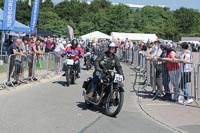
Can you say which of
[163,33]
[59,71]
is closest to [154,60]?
[59,71]

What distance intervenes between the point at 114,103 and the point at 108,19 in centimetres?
10135

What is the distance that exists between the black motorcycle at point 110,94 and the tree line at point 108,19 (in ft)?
288

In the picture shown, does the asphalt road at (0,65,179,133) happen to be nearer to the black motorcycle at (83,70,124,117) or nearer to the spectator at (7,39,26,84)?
the black motorcycle at (83,70,124,117)

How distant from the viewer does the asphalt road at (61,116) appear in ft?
29.3

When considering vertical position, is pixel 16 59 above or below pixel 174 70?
above

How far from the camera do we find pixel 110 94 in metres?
10.5

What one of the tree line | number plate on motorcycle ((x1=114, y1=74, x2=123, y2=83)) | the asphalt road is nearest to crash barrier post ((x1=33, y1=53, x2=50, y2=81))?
the asphalt road

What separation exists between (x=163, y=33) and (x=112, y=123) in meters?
111

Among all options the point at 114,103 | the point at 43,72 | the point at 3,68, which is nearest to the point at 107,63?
the point at 114,103

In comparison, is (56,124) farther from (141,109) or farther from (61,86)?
(61,86)

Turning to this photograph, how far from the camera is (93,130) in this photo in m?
8.83

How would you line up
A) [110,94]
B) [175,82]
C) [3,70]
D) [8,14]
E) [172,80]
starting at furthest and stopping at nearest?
1. [8,14]
2. [3,70]
3. [172,80]
4. [175,82]
5. [110,94]

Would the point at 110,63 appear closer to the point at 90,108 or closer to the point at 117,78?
the point at 117,78

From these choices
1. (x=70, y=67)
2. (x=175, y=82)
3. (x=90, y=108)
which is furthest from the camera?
(x=70, y=67)
